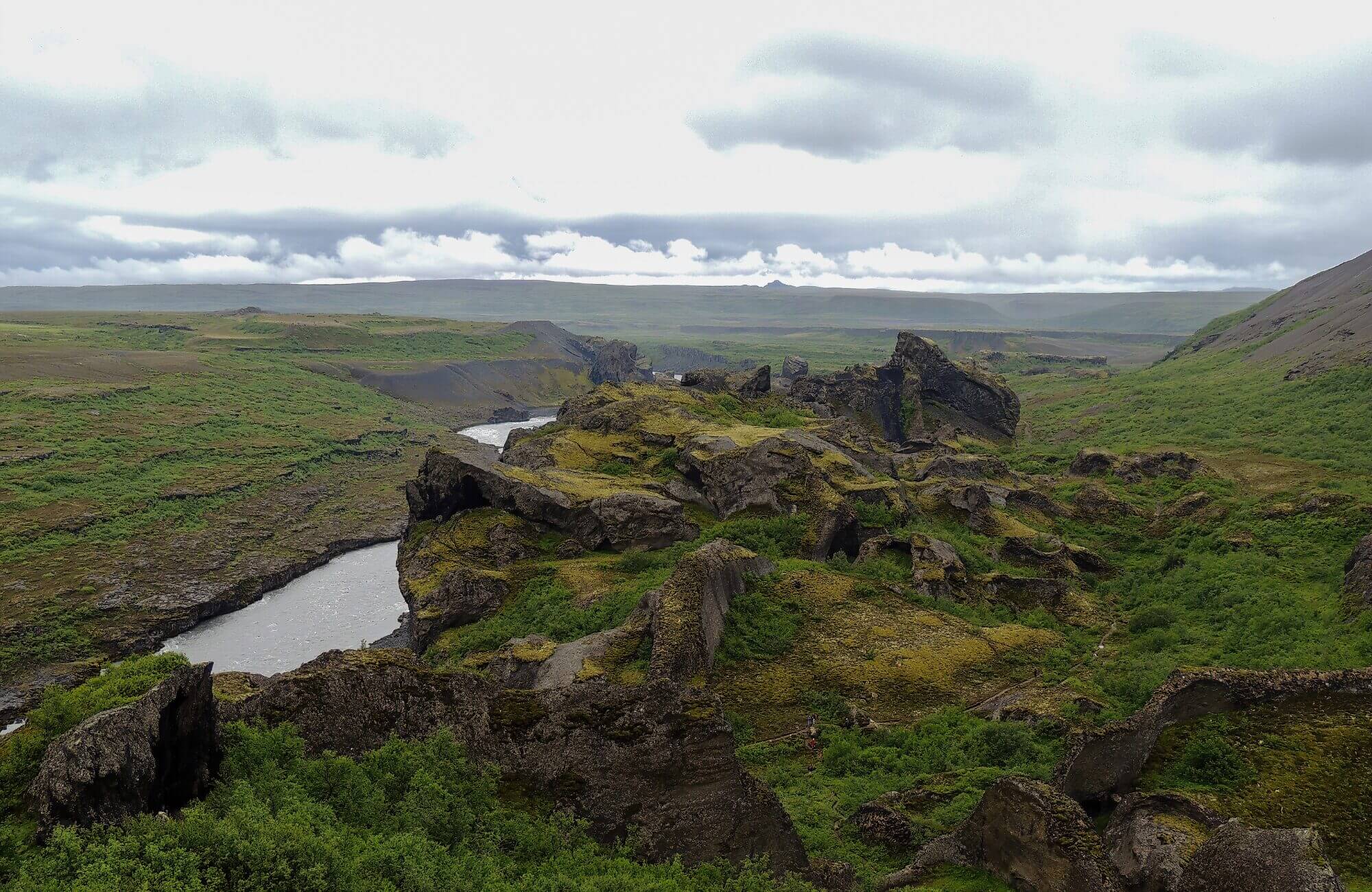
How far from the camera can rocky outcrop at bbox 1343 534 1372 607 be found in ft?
95.7

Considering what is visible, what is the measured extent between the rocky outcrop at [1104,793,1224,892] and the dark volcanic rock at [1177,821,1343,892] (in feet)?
1.68

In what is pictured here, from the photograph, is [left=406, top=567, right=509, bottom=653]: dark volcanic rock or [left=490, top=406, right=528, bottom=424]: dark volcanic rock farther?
[left=490, top=406, right=528, bottom=424]: dark volcanic rock

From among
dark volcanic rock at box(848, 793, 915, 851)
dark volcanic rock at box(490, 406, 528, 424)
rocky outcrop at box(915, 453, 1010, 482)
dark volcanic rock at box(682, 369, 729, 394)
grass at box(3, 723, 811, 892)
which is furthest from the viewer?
dark volcanic rock at box(490, 406, 528, 424)

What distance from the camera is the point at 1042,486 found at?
59094 millimetres

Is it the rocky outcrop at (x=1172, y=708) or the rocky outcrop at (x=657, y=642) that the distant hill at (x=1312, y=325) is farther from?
the rocky outcrop at (x=657, y=642)

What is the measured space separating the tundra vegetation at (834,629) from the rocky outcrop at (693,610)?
51 cm

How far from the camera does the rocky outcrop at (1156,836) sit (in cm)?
1264

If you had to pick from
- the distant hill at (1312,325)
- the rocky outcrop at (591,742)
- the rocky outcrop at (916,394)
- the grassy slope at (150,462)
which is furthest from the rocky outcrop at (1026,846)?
the distant hill at (1312,325)

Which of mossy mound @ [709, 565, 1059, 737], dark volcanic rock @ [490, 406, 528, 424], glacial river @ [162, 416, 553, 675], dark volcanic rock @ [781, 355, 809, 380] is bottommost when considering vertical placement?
glacial river @ [162, 416, 553, 675]

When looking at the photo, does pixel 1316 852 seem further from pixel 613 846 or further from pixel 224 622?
pixel 224 622

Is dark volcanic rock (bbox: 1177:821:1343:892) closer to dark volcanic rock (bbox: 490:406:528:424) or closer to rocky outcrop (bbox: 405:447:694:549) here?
rocky outcrop (bbox: 405:447:694:549)

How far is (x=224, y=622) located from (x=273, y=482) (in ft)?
117

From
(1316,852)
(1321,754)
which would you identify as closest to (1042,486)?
(1321,754)

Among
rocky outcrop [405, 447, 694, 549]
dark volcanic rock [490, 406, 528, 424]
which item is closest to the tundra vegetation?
rocky outcrop [405, 447, 694, 549]
